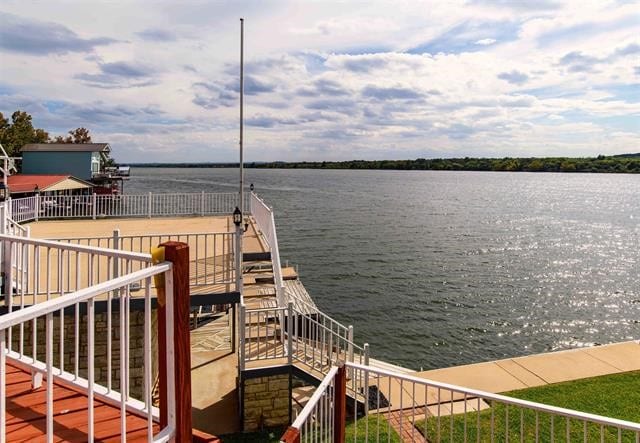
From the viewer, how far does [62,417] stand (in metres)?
2.61

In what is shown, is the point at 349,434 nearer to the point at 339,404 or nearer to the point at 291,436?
the point at 339,404

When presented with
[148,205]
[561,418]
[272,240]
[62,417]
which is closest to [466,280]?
[148,205]

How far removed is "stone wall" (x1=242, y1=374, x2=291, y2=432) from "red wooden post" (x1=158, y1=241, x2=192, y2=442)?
18.2 feet

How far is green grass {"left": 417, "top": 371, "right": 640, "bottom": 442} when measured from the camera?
6.84m

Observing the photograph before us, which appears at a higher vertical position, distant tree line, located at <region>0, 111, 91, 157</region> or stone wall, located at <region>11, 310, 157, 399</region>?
distant tree line, located at <region>0, 111, 91, 157</region>

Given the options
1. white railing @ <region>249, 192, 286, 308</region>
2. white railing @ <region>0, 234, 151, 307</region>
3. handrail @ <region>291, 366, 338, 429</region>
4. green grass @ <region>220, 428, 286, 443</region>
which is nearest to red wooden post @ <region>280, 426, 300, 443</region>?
handrail @ <region>291, 366, 338, 429</region>

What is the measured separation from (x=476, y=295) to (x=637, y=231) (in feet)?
91.8

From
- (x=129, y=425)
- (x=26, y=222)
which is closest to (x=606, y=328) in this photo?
(x=129, y=425)

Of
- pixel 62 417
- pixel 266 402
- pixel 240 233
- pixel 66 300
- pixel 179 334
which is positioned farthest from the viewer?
pixel 266 402

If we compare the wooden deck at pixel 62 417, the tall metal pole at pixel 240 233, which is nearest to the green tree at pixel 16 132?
the tall metal pole at pixel 240 233

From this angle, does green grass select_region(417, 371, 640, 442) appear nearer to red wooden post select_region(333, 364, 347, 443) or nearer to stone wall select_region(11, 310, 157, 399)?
red wooden post select_region(333, 364, 347, 443)

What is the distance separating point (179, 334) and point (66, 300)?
63cm

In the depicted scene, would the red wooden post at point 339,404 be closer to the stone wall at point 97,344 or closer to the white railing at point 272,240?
the white railing at point 272,240

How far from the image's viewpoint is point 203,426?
26.0ft
